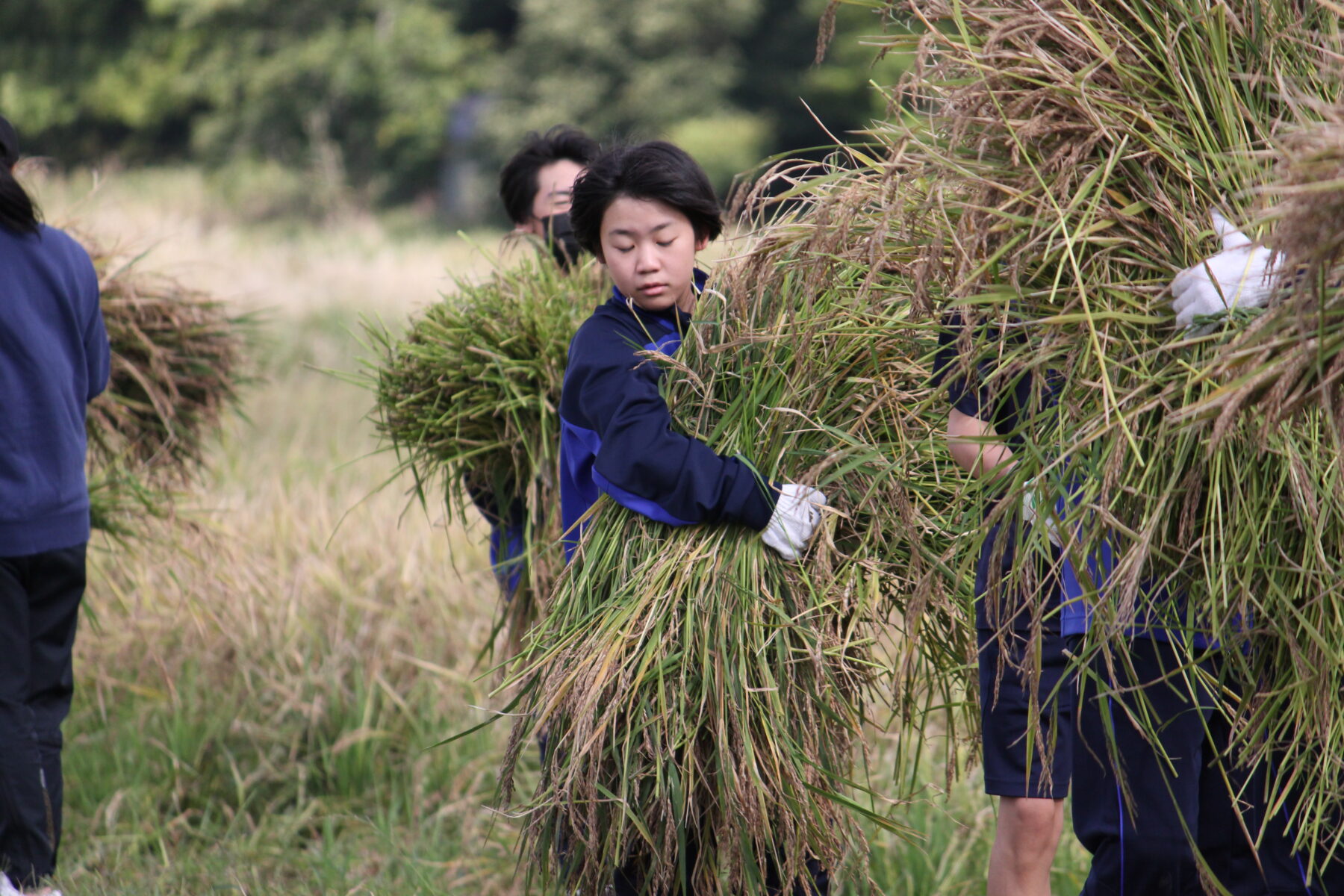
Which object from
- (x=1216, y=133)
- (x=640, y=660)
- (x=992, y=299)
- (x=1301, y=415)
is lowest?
(x=640, y=660)

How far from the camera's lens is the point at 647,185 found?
7.20 ft

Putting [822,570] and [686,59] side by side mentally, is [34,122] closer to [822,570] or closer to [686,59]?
[686,59]

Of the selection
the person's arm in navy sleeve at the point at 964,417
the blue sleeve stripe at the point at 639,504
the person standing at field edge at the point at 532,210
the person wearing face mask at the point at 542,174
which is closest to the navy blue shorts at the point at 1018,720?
the person's arm in navy sleeve at the point at 964,417

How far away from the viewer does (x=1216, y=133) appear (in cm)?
164

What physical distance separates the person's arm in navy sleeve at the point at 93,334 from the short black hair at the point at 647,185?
1386 mm

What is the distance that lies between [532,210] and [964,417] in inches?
69.7

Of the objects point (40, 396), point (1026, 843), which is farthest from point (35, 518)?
point (1026, 843)

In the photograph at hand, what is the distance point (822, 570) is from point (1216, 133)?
2.74 ft

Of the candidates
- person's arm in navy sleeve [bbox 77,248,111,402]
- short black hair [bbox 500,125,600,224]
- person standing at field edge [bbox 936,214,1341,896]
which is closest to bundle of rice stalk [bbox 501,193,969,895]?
person standing at field edge [bbox 936,214,1341,896]

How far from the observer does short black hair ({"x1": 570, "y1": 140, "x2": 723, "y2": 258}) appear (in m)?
2.20

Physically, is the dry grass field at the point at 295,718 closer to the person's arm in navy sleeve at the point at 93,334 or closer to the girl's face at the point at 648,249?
the person's arm in navy sleeve at the point at 93,334

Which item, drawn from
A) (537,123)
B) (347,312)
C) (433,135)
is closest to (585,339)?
(347,312)

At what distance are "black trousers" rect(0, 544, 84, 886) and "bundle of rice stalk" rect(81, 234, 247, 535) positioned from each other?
70 cm

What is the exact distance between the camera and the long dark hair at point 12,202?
2.80 m
